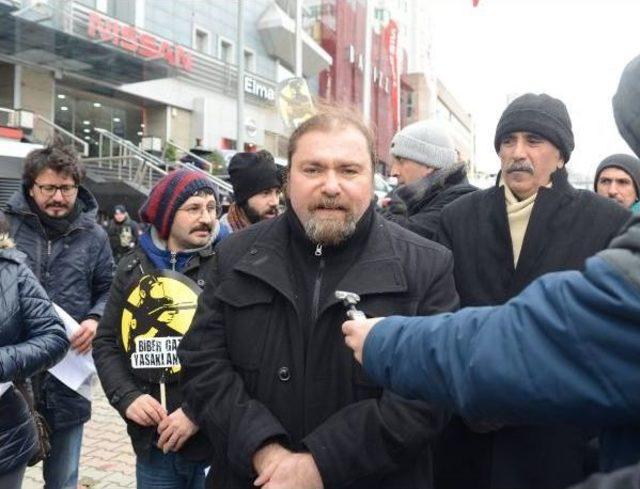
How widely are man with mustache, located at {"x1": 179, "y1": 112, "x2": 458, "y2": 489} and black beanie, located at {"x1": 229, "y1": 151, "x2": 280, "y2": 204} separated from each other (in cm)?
175

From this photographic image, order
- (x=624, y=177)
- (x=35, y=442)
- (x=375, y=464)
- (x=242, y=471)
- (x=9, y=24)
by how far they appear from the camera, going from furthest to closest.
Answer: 1. (x=9, y=24)
2. (x=624, y=177)
3. (x=35, y=442)
4. (x=242, y=471)
5. (x=375, y=464)

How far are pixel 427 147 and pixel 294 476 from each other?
7.16 feet

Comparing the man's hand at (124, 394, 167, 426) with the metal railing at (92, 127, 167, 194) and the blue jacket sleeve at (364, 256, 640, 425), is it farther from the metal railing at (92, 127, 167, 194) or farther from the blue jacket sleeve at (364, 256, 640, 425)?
the metal railing at (92, 127, 167, 194)

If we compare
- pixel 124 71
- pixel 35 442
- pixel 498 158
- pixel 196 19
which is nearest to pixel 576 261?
pixel 498 158

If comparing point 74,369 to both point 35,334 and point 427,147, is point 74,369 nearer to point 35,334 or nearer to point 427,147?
point 35,334

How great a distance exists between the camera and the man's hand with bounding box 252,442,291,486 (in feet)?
6.05

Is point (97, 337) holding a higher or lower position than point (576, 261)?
lower

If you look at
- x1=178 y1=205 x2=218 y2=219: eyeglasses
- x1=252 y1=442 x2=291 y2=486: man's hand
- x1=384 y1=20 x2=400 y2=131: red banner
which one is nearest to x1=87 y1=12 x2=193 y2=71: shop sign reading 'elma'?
x1=178 y1=205 x2=218 y2=219: eyeglasses

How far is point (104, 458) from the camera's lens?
4.83 m

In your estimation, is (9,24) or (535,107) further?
(9,24)

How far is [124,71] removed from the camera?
21172 mm

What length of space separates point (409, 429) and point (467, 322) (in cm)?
66

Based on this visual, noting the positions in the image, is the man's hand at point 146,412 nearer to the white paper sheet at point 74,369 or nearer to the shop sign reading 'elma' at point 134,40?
the white paper sheet at point 74,369

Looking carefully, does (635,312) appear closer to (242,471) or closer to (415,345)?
(415,345)
